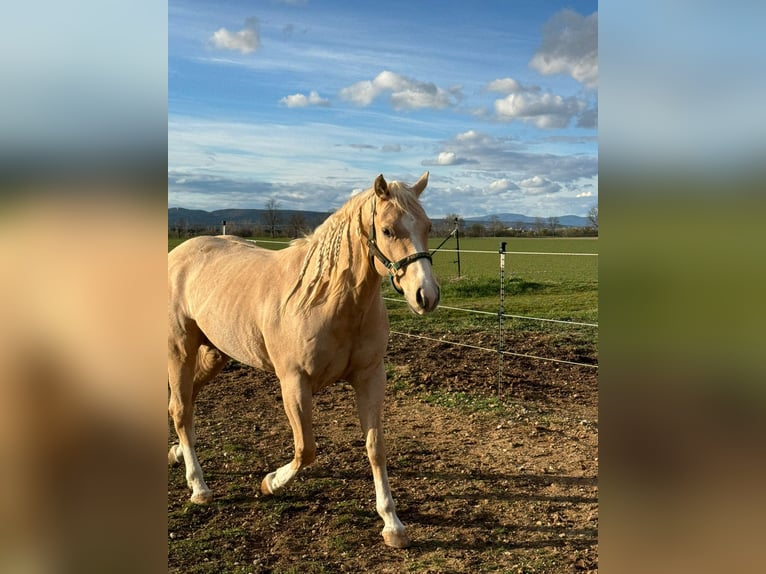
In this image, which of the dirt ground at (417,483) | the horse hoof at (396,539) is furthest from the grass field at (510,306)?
the horse hoof at (396,539)

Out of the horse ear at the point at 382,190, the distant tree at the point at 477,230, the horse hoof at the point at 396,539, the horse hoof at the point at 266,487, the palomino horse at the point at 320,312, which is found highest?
the distant tree at the point at 477,230

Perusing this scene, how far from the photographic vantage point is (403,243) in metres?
2.87

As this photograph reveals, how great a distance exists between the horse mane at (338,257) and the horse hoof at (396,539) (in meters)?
1.40

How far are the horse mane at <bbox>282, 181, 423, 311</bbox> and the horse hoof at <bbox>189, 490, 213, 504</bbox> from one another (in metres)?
1.50

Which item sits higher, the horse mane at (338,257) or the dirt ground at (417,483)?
Result: the horse mane at (338,257)

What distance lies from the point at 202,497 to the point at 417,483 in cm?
149

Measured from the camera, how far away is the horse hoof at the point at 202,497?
387cm

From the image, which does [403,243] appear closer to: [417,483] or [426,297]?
[426,297]

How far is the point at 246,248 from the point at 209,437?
1.85m

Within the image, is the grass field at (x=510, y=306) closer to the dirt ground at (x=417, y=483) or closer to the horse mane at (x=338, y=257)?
the dirt ground at (x=417, y=483)

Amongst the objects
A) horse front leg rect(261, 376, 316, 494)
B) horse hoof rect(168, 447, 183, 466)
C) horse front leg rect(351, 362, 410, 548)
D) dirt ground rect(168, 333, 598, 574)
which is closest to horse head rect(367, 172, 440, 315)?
horse front leg rect(351, 362, 410, 548)
